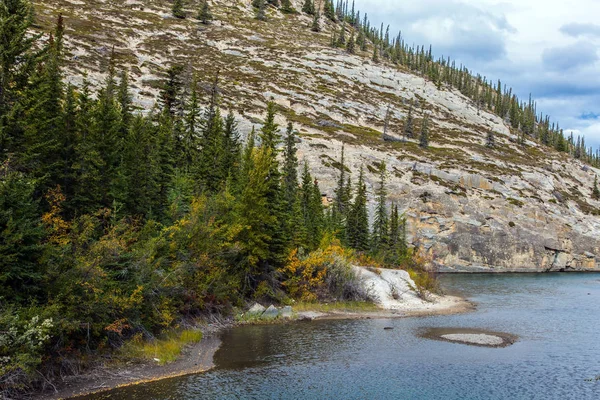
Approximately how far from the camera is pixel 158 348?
30.3m

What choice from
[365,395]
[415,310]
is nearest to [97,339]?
[365,395]

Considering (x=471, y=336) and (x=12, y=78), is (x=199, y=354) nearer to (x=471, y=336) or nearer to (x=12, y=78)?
(x=12, y=78)

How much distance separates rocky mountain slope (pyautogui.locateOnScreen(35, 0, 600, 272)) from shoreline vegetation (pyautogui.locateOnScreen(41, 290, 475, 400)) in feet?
163

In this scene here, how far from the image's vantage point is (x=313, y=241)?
66.9 m

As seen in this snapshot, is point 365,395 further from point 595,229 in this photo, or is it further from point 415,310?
point 595,229

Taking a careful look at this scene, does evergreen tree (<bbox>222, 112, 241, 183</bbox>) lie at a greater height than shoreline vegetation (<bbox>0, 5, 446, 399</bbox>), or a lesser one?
greater

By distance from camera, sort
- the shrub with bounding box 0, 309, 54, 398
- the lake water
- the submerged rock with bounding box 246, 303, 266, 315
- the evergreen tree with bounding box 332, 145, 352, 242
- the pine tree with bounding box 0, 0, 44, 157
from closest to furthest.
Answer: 1. the shrub with bounding box 0, 309, 54, 398
2. the lake water
3. the pine tree with bounding box 0, 0, 44, 157
4. the submerged rock with bounding box 246, 303, 266, 315
5. the evergreen tree with bounding box 332, 145, 352, 242

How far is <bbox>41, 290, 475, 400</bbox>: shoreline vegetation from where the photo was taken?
24.3 meters

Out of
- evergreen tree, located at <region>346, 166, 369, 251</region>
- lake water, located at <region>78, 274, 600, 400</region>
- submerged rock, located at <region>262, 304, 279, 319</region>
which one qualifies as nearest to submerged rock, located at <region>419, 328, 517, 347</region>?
lake water, located at <region>78, 274, 600, 400</region>

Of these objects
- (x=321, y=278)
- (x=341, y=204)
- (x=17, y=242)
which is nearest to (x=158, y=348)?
(x=17, y=242)

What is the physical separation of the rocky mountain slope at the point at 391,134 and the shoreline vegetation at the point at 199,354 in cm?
4957

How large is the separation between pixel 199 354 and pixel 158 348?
10.2 feet

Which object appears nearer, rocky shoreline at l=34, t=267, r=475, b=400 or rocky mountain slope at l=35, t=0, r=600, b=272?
rocky shoreline at l=34, t=267, r=475, b=400

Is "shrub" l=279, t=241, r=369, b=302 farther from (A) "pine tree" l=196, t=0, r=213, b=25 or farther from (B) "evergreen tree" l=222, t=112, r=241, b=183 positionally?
(A) "pine tree" l=196, t=0, r=213, b=25
